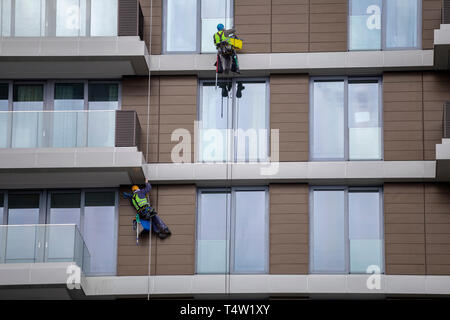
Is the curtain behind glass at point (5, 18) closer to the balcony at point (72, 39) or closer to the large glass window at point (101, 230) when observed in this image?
the balcony at point (72, 39)

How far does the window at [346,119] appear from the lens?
33122mm

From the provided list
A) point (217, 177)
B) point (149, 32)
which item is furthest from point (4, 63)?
point (217, 177)

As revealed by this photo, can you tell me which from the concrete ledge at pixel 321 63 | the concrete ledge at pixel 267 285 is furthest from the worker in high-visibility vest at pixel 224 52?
the concrete ledge at pixel 267 285

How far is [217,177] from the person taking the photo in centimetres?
3284

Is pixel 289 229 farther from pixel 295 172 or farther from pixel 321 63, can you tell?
pixel 321 63

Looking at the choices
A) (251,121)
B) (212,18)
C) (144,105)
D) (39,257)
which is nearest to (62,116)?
(144,105)

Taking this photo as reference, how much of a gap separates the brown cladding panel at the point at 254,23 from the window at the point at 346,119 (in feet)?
5.62

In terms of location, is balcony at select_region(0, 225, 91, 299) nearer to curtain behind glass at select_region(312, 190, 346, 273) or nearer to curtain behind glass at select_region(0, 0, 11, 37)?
curtain behind glass at select_region(0, 0, 11, 37)

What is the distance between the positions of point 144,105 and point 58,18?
3227 millimetres

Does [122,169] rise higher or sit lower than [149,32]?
lower

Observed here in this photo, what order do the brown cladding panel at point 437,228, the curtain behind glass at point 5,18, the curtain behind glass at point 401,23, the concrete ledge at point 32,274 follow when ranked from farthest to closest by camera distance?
the curtain behind glass at point 5,18 < the curtain behind glass at point 401,23 < the brown cladding panel at point 437,228 < the concrete ledge at point 32,274

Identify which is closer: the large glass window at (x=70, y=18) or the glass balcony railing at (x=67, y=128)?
the glass balcony railing at (x=67, y=128)
